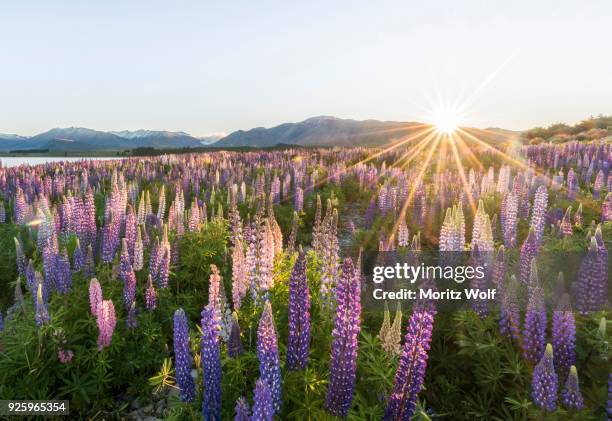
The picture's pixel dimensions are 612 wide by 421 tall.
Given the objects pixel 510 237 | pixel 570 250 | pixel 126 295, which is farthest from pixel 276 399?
pixel 510 237

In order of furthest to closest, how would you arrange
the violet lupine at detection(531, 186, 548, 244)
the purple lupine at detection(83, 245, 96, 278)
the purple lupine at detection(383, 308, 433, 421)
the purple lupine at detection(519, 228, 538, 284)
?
the violet lupine at detection(531, 186, 548, 244), the purple lupine at detection(83, 245, 96, 278), the purple lupine at detection(519, 228, 538, 284), the purple lupine at detection(383, 308, 433, 421)

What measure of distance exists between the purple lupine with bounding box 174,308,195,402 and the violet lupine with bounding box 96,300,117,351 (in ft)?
4.64

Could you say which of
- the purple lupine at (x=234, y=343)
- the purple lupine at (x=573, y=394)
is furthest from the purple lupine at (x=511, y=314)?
the purple lupine at (x=234, y=343)

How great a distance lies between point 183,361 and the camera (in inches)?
113

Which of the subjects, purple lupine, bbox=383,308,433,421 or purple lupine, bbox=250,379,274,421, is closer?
purple lupine, bbox=250,379,274,421

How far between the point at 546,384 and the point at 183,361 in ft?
8.49

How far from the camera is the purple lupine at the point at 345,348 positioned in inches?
98.0

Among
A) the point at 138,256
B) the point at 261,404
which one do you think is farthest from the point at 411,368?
the point at 138,256

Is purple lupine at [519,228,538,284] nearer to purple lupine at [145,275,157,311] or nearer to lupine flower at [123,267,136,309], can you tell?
purple lupine at [145,275,157,311]

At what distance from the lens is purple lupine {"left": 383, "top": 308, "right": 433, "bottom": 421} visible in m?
2.46

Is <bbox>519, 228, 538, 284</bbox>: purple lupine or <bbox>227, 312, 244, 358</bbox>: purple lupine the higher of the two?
<bbox>519, 228, 538, 284</bbox>: purple lupine

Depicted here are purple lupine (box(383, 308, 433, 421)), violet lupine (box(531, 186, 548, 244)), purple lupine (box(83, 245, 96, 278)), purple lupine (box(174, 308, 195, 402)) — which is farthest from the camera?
violet lupine (box(531, 186, 548, 244))

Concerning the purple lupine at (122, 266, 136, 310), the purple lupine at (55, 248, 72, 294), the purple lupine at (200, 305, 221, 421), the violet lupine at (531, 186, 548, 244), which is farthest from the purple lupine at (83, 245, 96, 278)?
the violet lupine at (531, 186, 548, 244)

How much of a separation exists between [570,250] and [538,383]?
3242mm
